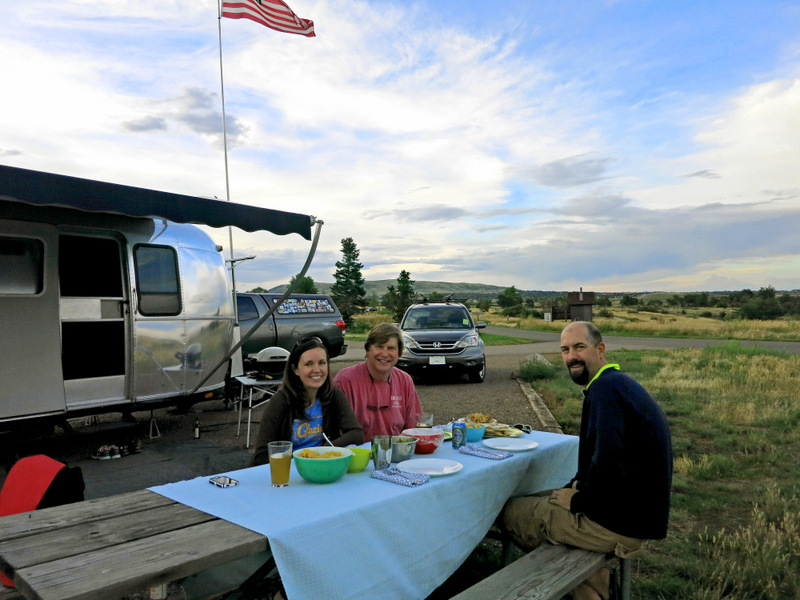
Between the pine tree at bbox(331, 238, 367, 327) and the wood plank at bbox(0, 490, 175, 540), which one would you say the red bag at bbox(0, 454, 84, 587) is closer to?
the wood plank at bbox(0, 490, 175, 540)

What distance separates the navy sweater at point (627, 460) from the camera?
262 cm

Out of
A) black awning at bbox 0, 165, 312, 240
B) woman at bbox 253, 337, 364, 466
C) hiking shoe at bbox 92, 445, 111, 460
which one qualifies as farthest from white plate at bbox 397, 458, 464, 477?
hiking shoe at bbox 92, 445, 111, 460

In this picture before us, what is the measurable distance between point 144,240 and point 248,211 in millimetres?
1788

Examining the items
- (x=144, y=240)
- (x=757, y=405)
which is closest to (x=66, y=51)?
(x=144, y=240)

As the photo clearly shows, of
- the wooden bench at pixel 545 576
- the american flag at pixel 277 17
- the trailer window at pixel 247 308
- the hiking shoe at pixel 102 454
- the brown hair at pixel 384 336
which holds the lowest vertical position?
the hiking shoe at pixel 102 454

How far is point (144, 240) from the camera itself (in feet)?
22.8

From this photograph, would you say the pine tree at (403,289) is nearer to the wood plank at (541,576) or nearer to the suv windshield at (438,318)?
the suv windshield at (438,318)

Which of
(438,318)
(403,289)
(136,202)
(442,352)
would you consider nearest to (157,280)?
(136,202)

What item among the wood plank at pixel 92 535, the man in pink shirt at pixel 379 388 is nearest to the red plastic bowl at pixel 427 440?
the man in pink shirt at pixel 379 388

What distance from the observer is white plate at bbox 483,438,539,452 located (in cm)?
328

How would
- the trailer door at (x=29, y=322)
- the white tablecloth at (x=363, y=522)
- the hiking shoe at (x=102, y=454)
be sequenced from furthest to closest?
the hiking shoe at (x=102, y=454) → the trailer door at (x=29, y=322) → the white tablecloth at (x=363, y=522)

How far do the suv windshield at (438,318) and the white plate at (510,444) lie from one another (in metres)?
8.79

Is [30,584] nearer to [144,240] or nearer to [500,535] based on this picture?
[500,535]

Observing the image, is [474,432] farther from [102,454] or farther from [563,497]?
[102,454]
